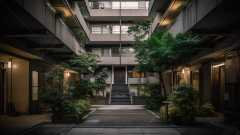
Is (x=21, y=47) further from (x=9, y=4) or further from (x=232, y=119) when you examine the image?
(x=232, y=119)

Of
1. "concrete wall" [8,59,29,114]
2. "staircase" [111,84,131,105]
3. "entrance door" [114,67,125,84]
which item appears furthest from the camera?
"entrance door" [114,67,125,84]

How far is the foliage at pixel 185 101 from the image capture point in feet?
31.4

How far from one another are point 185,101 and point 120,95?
17.9 meters

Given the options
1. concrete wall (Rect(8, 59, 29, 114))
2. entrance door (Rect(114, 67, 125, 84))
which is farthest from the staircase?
concrete wall (Rect(8, 59, 29, 114))

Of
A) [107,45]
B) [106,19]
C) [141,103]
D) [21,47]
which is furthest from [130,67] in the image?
[21,47]

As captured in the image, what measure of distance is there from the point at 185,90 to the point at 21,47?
857cm

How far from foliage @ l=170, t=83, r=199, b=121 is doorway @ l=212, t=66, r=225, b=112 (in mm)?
5152

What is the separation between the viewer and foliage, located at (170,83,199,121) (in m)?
9.57

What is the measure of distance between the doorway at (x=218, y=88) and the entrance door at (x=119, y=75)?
2016 centimetres

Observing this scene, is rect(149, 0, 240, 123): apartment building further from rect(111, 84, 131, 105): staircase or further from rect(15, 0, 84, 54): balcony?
rect(111, 84, 131, 105): staircase

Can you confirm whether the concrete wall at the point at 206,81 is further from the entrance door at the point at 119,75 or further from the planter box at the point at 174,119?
the entrance door at the point at 119,75

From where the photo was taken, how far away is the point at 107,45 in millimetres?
33969

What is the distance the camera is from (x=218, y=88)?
14.6 metres

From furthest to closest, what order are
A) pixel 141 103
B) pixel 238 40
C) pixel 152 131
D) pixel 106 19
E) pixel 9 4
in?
pixel 106 19 < pixel 141 103 < pixel 238 40 < pixel 152 131 < pixel 9 4
